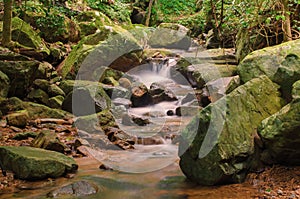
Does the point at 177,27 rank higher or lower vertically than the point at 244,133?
higher

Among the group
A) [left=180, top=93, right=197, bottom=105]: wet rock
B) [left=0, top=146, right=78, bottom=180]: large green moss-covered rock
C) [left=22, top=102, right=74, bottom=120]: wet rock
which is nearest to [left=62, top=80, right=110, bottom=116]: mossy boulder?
[left=22, top=102, right=74, bottom=120]: wet rock

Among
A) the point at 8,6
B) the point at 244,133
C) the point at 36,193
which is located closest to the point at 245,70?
the point at 244,133

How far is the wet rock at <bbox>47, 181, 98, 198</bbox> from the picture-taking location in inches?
145

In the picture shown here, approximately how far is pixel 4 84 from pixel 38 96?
44.5 inches

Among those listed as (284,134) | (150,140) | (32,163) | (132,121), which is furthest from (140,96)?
(284,134)

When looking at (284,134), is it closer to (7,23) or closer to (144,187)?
(144,187)

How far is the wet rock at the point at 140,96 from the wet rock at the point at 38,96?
8.78 feet

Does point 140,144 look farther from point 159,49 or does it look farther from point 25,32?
point 159,49

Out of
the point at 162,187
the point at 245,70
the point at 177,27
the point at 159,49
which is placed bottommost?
the point at 162,187

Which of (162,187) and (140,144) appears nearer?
(162,187)

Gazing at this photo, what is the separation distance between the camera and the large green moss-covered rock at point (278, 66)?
4.18 meters

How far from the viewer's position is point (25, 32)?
10.4 meters

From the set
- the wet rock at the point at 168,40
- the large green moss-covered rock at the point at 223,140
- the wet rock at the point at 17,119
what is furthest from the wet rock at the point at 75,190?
the wet rock at the point at 168,40

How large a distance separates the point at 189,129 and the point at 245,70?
1889 millimetres
